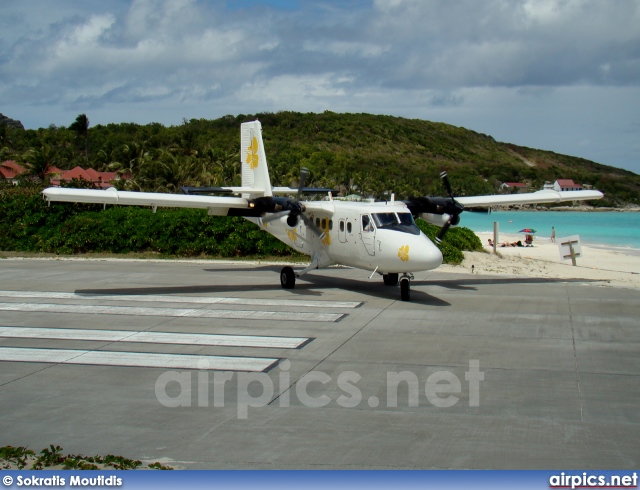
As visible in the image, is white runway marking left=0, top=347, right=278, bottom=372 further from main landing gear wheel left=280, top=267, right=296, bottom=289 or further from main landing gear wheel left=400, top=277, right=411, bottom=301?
main landing gear wheel left=280, top=267, right=296, bottom=289

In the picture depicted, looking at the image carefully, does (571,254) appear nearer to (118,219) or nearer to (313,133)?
A: (118,219)

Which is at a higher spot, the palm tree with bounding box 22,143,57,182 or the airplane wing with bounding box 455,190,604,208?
the palm tree with bounding box 22,143,57,182

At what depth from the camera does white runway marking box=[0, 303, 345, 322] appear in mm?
15328

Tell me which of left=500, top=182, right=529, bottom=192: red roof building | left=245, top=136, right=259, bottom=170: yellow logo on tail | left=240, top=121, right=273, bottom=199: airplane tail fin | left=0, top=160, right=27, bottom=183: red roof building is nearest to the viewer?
left=240, top=121, right=273, bottom=199: airplane tail fin

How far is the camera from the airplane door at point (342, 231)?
62.0ft

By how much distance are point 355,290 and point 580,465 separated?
42.4ft

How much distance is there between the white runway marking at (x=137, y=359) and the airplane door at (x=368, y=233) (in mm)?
6979

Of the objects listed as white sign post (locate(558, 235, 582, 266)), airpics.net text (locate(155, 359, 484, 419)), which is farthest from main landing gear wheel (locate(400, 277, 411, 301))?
white sign post (locate(558, 235, 582, 266))

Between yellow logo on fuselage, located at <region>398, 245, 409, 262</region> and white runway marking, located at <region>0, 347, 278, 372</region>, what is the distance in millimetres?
6183

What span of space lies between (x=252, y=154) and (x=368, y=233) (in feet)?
19.7

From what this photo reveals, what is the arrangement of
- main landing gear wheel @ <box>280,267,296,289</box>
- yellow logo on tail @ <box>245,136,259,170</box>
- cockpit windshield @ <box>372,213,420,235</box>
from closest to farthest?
cockpit windshield @ <box>372,213,420,235</box>, main landing gear wheel @ <box>280,267,296,289</box>, yellow logo on tail @ <box>245,136,259,170</box>

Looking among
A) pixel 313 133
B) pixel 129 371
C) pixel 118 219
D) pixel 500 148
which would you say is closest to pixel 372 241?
pixel 129 371

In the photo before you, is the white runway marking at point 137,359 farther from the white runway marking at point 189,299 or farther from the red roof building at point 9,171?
the red roof building at point 9,171

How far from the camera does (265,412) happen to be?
340 inches
